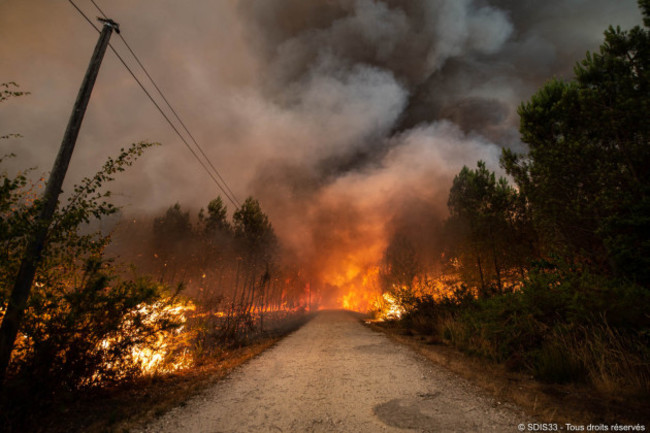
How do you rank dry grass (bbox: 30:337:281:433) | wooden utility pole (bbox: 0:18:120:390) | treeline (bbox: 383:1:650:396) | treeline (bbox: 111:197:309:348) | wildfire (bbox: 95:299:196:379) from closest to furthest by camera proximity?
dry grass (bbox: 30:337:281:433), wooden utility pole (bbox: 0:18:120:390), wildfire (bbox: 95:299:196:379), treeline (bbox: 383:1:650:396), treeline (bbox: 111:197:309:348)

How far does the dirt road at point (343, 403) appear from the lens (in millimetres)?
3266

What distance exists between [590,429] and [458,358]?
4.21 metres

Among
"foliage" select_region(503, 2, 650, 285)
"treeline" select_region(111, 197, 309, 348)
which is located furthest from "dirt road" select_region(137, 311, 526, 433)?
"treeline" select_region(111, 197, 309, 348)

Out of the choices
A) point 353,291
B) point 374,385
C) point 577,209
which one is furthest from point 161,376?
point 353,291

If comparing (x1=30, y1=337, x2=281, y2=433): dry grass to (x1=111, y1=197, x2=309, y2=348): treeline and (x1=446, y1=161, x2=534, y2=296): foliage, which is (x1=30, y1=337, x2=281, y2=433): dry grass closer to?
(x1=446, y1=161, x2=534, y2=296): foliage

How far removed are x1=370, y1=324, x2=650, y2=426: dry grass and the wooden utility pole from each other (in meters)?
7.48

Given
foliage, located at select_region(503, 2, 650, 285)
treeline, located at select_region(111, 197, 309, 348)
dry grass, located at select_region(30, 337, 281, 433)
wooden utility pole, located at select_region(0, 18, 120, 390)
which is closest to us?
dry grass, located at select_region(30, 337, 281, 433)

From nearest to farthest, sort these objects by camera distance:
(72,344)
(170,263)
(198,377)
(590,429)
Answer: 1. (590,429)
2. (72,344)
3. (198,377)
4. (170,263)

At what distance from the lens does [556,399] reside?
388 centimetres

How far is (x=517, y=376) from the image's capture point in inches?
206

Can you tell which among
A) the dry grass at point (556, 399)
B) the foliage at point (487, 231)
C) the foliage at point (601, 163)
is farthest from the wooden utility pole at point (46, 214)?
the foliage at point (487, 231)

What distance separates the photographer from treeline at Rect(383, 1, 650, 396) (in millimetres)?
4984

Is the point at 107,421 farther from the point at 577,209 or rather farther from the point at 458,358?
the point at 577,209

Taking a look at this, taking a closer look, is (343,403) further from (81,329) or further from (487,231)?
(487,231)
